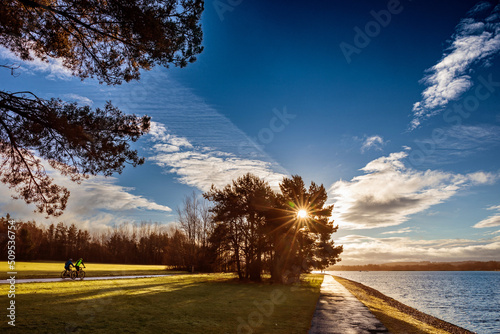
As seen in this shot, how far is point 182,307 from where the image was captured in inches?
490

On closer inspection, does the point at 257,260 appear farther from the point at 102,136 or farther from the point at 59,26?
the point at 59,26

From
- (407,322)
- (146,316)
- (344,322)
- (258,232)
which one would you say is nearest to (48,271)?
(258,232)

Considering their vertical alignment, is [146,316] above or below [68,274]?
above

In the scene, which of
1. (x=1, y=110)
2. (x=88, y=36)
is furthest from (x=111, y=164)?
(x=88, y=36)

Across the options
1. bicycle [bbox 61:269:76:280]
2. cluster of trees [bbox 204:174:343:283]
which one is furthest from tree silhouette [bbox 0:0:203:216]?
cluster of trees [bbox 204:174:343:283]

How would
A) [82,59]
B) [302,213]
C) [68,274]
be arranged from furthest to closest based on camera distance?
[302,213] < [68,274] < [82,59]

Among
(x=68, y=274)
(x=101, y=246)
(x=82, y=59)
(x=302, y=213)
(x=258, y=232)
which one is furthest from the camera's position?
(x=101, y=246)

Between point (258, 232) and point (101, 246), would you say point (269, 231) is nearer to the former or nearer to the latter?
point (258, 232)

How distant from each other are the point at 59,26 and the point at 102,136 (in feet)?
12.6

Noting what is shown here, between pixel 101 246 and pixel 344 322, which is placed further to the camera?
pixel 101 246

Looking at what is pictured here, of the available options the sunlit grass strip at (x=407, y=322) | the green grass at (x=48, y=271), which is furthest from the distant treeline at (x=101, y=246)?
the sunlit grass strip at (x=407, y=322)

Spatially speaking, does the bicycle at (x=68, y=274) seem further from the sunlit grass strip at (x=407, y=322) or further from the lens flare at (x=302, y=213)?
the lens flare at (x=302, y=213)

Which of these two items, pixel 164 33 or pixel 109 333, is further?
pixel 164 33

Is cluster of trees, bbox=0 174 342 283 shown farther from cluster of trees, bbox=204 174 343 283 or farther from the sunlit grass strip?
the sunlit grass strip
